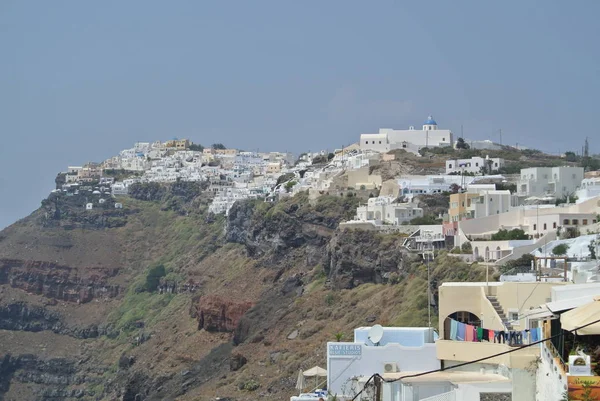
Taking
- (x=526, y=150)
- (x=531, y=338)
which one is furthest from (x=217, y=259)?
(x=531, y=338)

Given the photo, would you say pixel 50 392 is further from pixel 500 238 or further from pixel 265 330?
pixel 500 238

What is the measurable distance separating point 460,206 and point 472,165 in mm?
25067

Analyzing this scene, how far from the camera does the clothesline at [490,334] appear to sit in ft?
76.4

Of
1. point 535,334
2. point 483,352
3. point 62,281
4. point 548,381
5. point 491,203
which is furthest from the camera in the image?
point 62,281

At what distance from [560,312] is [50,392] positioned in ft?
441

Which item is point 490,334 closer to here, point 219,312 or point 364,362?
point 364,362

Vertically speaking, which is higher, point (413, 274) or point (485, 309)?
point (413, 274)

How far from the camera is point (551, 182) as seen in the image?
326 feet

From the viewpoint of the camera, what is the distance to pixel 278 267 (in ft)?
380

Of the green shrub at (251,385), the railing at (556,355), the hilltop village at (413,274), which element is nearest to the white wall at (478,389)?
the hilltop village at (413,274)

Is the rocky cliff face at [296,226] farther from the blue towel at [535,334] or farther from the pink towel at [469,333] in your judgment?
the blue towel at [535,334]

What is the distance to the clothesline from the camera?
23278mm

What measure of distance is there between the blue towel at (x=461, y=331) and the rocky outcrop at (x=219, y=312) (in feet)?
272

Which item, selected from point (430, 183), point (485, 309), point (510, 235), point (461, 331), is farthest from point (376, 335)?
point (430, 183)
